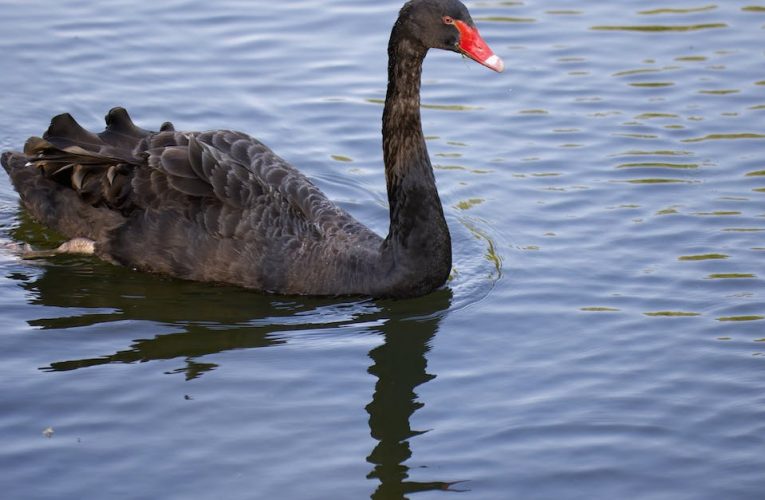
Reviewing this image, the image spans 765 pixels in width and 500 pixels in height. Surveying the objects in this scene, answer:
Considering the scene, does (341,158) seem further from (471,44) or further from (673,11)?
(673,11)

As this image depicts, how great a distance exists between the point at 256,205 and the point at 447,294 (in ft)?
4.81

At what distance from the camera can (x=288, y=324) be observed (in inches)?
350

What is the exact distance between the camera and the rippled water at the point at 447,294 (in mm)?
7223

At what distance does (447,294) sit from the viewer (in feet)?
30.9

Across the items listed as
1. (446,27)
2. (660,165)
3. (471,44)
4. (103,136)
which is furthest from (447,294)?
(103,136)

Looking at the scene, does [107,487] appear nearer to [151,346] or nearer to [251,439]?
[251,439]

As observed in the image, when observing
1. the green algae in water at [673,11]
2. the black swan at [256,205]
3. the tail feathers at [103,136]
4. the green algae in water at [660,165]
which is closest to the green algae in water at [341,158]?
the black swan at [256,205]

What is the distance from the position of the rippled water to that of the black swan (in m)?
0.19

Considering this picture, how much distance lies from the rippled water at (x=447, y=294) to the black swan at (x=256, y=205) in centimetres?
19

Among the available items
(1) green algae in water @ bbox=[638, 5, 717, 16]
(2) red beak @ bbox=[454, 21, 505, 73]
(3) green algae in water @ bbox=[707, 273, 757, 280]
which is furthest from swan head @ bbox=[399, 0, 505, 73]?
(1) green algae in water @ bbox=[638, 5, 717, 16]

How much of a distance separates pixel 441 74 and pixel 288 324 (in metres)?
4.97

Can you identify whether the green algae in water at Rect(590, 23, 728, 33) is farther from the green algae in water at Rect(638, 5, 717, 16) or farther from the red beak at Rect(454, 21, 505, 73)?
the red beak at Rect(454, 21, 505, 73)

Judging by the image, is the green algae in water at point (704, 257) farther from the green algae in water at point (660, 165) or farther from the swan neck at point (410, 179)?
the swan neck at point (410, 179)

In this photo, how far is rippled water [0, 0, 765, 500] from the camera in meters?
7.22
